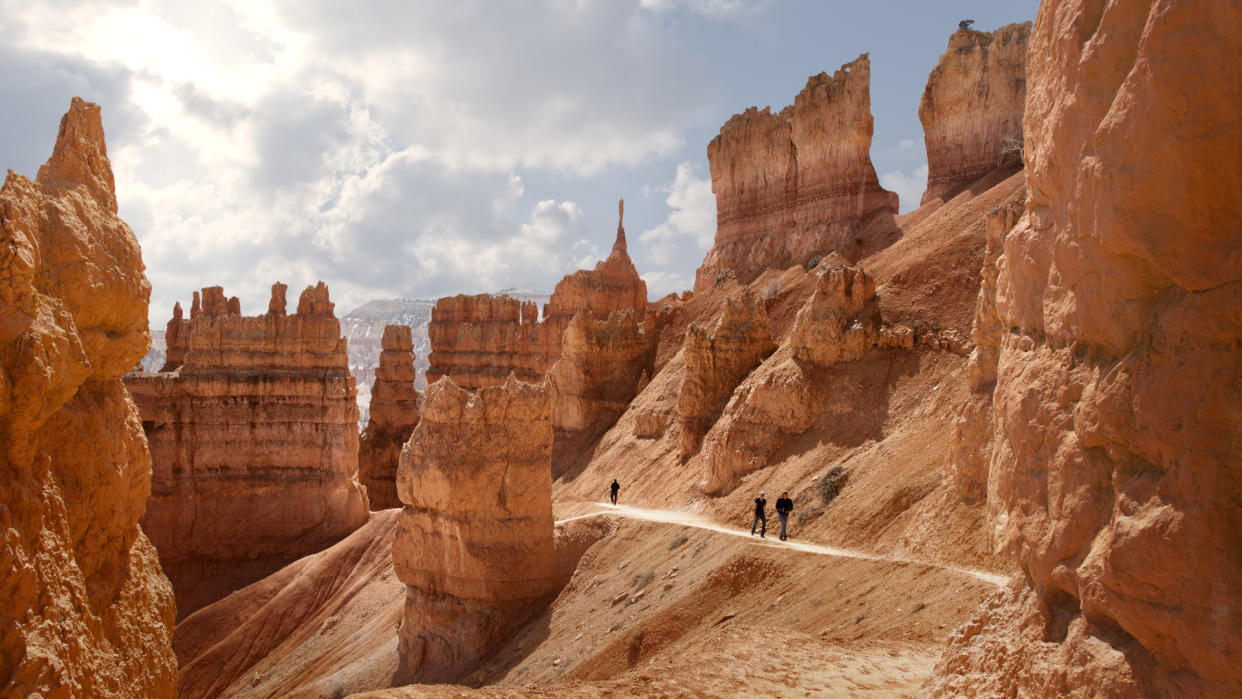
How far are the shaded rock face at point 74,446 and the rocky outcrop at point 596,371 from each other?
1071 inches

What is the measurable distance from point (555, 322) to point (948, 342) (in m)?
27.8

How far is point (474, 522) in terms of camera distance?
20.8 meters

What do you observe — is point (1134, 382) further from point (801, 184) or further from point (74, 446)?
point (801, 184)

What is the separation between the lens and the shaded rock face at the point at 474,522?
20.7 m

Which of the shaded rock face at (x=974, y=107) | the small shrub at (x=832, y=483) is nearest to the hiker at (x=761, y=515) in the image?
the small shrub at (x=832, y=483)

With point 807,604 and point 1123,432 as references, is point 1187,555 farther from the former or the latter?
point 807,604

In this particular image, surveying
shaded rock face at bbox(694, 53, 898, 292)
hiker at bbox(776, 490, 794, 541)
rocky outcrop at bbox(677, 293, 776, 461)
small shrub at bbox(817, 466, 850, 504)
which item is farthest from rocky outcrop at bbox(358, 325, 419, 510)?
hiker at bbox(776, 490, 794, 541)

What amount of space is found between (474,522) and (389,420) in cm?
2799

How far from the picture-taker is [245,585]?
34.6 meters

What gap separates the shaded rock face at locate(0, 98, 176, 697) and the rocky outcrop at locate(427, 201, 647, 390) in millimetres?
30768

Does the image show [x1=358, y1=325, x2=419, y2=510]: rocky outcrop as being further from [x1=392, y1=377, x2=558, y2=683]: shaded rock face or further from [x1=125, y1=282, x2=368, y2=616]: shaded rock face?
[x1=392, y1=377, x2=558, y2=683]: shaded rock face

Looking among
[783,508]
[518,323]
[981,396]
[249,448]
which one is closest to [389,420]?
[518,323]

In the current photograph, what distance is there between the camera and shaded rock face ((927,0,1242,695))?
17.7 feet

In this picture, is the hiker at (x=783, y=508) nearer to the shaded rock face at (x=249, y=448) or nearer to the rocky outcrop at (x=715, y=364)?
the rocky outcrop at (x=715, y=364)
